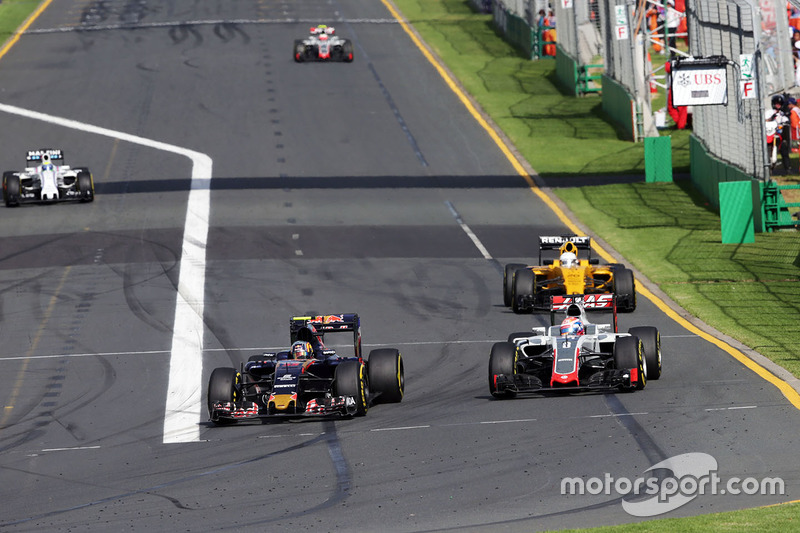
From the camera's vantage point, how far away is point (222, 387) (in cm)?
1803

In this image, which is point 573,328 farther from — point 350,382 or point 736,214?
point 736,214

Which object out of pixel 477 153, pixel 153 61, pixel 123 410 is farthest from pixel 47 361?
pixel 153 61

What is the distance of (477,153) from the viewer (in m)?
44.1

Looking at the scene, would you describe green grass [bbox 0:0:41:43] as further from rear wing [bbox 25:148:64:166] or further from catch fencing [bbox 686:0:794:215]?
catch fencing [bbox 686:0:794:215]

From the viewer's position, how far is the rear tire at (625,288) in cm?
2489

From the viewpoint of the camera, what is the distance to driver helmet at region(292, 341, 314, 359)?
61.3 ft

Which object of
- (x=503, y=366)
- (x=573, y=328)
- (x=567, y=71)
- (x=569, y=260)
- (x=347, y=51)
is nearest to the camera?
(x=503, y=366)

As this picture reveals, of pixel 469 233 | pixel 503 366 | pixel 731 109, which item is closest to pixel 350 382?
pixel 503 366

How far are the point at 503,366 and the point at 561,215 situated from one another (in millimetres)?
17610

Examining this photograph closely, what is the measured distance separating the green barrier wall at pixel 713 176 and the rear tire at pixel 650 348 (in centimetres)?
1300

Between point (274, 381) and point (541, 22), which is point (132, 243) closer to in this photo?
point (274, 381)

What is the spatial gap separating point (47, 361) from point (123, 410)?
381cm

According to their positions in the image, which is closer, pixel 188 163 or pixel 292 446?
pixel 292 446

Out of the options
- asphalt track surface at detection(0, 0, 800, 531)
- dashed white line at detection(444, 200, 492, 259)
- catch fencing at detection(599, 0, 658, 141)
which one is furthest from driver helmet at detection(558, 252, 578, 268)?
catch fencing at detection(599, 0, 658, 141)
